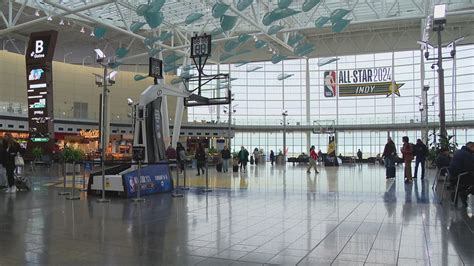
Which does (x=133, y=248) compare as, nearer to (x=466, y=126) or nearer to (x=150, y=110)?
(x=150, y=110)

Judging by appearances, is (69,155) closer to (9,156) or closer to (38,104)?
(9,156)

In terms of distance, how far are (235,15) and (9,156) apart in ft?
67.5

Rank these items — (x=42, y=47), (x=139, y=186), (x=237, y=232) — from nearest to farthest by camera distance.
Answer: (x=237, y=232) < (x=139, y=186) < (x=42, y=47)

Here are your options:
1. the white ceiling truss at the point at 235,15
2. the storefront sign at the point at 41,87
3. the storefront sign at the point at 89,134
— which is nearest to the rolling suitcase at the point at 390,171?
the white ceiling truss at the point at 235,15

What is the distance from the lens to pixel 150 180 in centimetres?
1195

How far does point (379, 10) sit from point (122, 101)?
1137 inches

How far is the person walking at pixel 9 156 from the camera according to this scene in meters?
12.0

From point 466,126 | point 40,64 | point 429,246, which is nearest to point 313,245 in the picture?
point 429,246

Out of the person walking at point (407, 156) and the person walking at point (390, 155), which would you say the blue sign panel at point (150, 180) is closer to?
the person walking at point (407, 156)

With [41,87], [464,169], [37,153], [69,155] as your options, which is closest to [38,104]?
[41,87]

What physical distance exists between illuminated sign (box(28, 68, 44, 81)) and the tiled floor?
15.4 m

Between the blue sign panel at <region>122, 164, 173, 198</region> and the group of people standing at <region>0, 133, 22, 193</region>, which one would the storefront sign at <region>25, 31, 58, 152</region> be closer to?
the group of people standing at <region>0, 133, 22, 193</region>

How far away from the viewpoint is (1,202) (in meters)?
10.0

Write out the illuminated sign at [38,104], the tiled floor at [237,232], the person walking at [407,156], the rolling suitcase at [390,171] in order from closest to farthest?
the tiled floor at [237,232], the person walking at [407,156], the rolling suitcase at [390,171], the illuminated sign at [38,104]
